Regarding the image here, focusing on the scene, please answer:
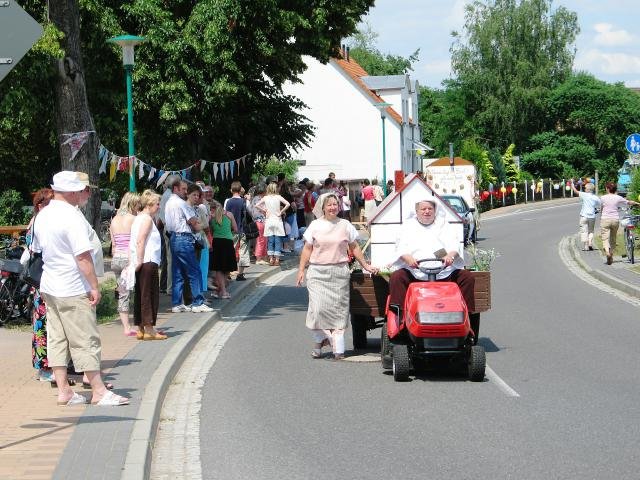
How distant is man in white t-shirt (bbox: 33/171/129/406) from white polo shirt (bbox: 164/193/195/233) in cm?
635

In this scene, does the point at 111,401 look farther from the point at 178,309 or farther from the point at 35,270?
the point at 178,309

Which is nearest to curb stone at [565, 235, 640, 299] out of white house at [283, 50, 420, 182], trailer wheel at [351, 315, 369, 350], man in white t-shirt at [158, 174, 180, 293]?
trailer wheel at [351, 315, 369, 350]

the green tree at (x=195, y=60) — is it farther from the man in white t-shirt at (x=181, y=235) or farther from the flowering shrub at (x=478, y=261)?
the flowering shrub at (x=478, y=261)

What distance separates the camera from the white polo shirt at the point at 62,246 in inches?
346

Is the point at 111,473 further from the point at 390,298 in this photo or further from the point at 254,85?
the point at 254,85

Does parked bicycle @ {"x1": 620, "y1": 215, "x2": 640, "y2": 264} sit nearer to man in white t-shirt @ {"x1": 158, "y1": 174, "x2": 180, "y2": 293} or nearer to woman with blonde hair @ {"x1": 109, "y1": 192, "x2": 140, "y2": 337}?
man in white t-shirt @ {"x1": 158, "y1": 174, "x2": 180, "y2": 293}

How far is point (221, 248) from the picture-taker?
18.7 m

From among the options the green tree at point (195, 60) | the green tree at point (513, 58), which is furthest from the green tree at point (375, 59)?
the green tree at point (195, 60)

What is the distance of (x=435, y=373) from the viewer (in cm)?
1127

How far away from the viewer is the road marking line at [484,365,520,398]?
9852mm

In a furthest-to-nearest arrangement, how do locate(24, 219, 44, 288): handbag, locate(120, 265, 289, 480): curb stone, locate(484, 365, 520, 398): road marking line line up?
locate(24, 219, 44, 288): handbag < locate(484, 365, 520, 398): road marking line < locate(120, 265, 289, 480): curb stone

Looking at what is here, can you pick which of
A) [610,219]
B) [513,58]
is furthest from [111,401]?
[513,58]

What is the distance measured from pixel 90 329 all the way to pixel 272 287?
Result: 12.9 meters

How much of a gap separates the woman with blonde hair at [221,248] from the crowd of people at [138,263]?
17mm
